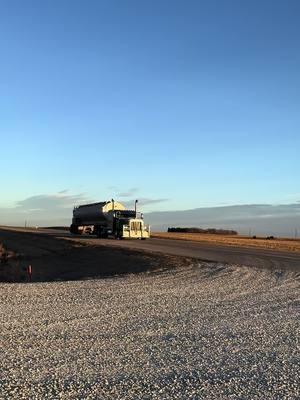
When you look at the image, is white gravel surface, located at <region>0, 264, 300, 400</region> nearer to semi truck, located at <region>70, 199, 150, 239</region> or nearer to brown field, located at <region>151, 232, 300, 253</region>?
brown field, located at <region>151, 232, 300, 253</region>

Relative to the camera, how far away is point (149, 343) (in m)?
9.06

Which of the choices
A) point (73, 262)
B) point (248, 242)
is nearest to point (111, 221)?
point (248, 242)

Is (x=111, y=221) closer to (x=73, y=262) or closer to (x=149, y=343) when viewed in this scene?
(x=73, y=262)

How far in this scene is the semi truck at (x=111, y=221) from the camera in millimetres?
54562

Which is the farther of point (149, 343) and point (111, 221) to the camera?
point (111, 221)

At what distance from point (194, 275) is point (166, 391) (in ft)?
49.9

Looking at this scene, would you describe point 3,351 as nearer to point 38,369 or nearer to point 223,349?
point 38,369

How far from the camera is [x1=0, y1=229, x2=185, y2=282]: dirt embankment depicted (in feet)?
91.1

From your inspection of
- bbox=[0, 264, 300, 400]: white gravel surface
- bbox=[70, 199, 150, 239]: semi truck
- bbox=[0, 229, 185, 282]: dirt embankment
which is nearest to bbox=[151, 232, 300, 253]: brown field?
bbox=[70, 199, 150, 239]: semi truck

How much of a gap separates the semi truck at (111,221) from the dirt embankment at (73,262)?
10.7 metres

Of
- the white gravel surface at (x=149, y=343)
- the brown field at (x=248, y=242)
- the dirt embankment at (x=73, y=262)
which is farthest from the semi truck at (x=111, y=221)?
the white gravel surface at (x=149, y=343)

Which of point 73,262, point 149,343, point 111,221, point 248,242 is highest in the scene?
point 111,221

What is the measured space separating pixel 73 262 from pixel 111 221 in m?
22.6

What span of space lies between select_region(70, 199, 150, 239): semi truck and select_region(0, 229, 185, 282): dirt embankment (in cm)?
1067
